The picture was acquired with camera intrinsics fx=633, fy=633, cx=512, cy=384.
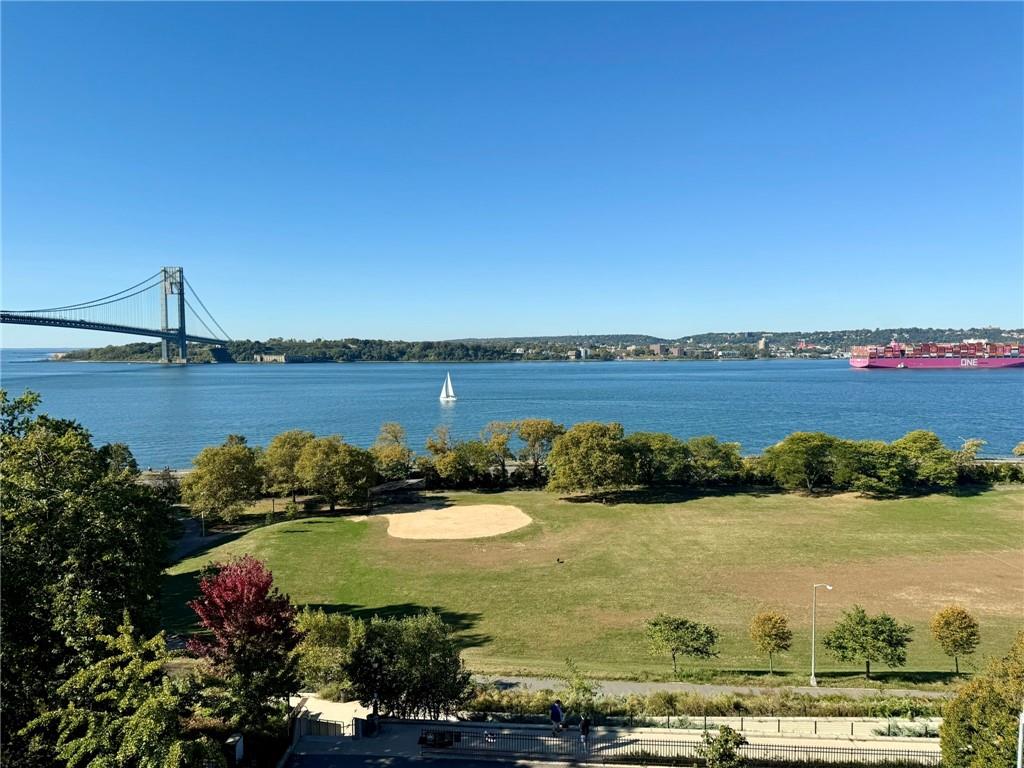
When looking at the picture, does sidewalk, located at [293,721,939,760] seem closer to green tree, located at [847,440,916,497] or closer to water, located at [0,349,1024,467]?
green tree, located at [847,440,916,497]

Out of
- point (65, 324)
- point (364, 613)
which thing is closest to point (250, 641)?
point (364, 613)

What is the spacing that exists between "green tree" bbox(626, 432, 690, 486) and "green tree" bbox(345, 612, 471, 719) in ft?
121

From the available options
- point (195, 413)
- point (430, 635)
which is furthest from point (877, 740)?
→ point (195, 413)

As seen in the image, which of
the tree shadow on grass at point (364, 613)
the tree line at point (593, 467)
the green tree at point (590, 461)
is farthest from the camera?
the green tree at point (590, 461)

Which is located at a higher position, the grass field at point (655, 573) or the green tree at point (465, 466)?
the green tree at point (465, 466)

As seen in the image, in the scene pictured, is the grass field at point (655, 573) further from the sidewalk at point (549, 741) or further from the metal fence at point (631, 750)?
the metal fence at point (631, 750)

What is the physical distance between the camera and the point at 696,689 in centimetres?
1928

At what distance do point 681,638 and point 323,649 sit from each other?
1156cm

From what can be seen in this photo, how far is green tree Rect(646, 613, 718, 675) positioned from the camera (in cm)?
2114

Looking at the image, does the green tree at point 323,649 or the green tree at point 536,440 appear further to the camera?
the green tree at point 536,440

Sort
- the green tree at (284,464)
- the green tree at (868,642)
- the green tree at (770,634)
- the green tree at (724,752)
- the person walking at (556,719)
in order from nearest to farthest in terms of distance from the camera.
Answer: the green tree at (724,752)
the person walking at (556,719)
the green tree at (868,642)
the green tree at (770,634)
the green tree at (284,464)

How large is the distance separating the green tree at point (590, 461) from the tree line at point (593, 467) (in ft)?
0.26

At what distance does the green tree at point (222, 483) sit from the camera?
1665 inches

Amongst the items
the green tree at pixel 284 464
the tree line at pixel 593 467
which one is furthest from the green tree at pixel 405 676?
the green tree at pixel 284 464
